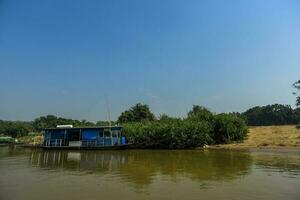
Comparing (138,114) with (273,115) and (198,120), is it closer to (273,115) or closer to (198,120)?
(198,120)

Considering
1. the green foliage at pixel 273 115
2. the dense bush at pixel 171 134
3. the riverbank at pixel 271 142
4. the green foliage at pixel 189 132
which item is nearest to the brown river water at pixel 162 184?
the riverbank at pixel 271 142

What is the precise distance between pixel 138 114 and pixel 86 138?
835 inches

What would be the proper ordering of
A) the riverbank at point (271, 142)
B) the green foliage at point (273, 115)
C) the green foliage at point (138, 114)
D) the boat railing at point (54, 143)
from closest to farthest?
the riverbank at point (271, 142), the boat railing at point (54, 143), the green foliage at point (138, 114), the green foliage at point (273, 115)

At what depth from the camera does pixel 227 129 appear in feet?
115

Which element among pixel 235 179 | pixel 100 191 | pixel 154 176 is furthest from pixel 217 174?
pixel 100 191

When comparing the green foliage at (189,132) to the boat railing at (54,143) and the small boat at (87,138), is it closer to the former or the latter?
the small boat at (87,138)

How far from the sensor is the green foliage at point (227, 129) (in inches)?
1388

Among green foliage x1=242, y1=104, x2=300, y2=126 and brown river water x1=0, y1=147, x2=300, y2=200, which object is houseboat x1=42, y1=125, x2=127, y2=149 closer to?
brown river water x1=0, y1=147, x2=300, y2=200

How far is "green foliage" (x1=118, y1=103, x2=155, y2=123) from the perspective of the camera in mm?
56031

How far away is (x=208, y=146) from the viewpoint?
112ft

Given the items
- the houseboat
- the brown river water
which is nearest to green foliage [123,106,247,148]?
the houseboat

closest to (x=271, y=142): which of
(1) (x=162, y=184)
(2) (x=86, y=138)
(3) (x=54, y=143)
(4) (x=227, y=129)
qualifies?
(4) (x=227, y=129)

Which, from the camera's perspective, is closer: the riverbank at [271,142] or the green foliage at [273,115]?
the riverbank at [271,142]

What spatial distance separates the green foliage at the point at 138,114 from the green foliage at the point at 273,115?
3209 centimetres
